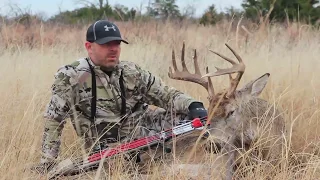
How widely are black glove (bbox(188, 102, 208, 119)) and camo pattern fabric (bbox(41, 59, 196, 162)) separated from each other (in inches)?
2.1

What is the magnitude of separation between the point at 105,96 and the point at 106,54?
327 mm

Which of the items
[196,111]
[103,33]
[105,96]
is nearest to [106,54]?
[103,33]

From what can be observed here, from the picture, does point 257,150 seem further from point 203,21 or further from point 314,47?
point 203,21

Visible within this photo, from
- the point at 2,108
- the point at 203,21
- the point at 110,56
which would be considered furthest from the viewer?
the point at 203,21

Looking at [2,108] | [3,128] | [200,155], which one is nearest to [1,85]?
[2,108]

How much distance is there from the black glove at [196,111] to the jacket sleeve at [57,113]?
922 millimetres

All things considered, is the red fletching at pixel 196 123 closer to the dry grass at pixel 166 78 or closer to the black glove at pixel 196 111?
the black glove at pixel 196 111

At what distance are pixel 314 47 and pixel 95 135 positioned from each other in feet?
15.7

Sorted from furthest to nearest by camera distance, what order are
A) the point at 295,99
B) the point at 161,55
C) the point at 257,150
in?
the point at 161,55
the point at 295,99
the point at 257,150

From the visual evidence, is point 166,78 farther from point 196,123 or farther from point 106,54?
point 196,123

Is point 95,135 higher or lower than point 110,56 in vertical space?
lower

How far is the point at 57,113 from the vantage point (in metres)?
4.16

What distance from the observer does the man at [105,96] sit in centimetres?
426

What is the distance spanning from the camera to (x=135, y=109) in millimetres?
4711
